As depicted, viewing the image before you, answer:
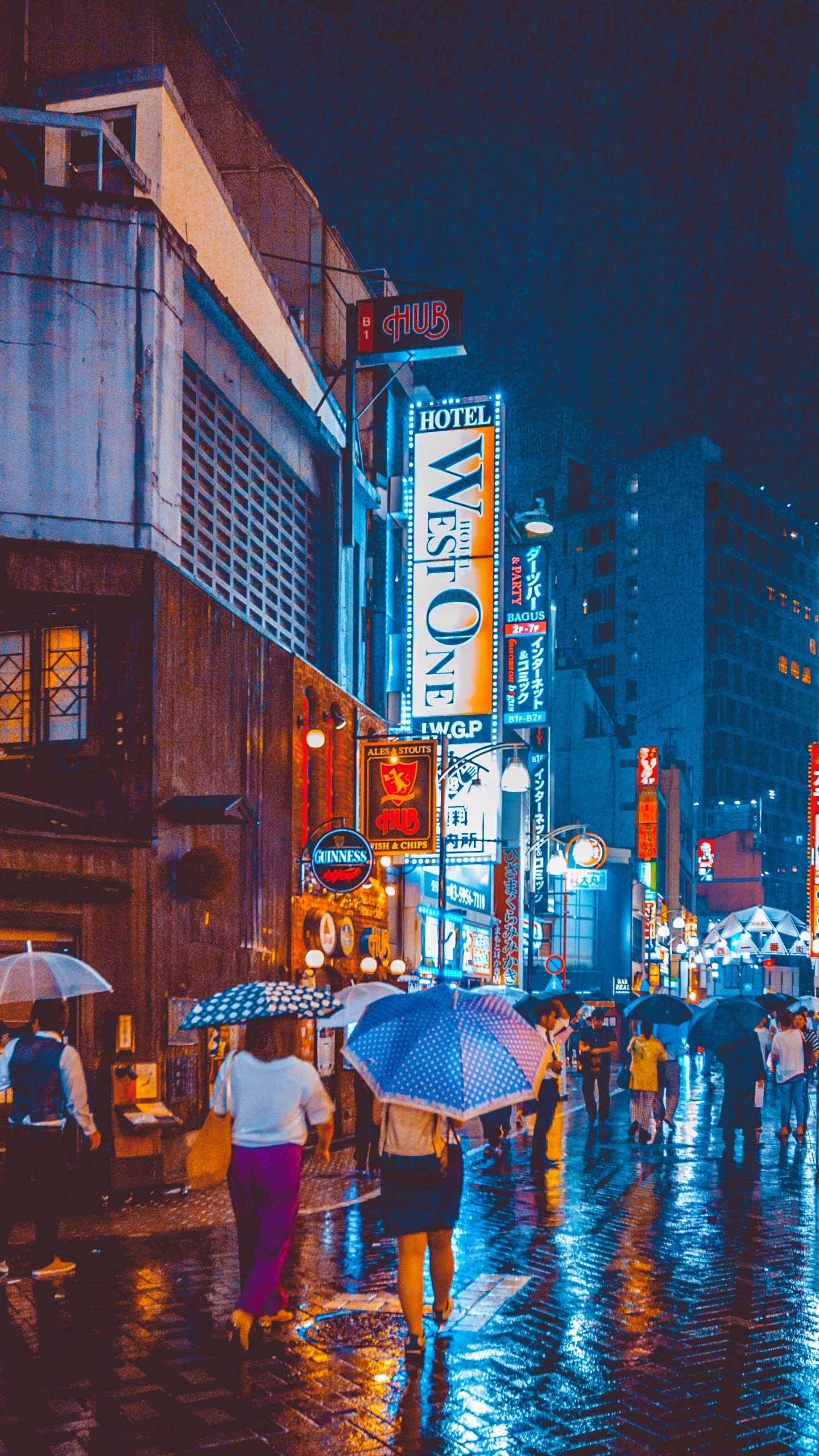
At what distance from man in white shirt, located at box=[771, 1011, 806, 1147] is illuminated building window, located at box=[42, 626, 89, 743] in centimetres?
969

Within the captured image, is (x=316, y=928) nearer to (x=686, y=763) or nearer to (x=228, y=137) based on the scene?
(x=228, y=137)

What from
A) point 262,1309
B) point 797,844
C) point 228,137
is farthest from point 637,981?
point 797,844

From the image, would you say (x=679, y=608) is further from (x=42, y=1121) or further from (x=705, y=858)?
(x=42, y=1121)

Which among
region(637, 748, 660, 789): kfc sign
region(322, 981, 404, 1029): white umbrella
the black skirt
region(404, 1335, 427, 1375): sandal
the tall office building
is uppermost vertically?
the tall office building

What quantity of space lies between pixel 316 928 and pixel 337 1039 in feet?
6.07

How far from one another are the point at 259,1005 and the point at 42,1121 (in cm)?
253

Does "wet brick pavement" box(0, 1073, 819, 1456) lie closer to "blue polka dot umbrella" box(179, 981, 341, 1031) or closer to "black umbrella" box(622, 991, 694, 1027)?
"blue polka dot umbrella" box(179, 981, 341, 1031)

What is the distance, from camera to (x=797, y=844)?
385ft

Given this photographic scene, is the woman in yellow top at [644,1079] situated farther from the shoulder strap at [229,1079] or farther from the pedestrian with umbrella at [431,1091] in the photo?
the shoulder strap at [229,1079]

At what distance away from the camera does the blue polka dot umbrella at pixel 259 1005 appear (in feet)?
24.1

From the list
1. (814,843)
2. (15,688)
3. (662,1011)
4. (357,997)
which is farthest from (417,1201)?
(814,843)

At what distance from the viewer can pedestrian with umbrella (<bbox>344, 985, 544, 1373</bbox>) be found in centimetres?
669

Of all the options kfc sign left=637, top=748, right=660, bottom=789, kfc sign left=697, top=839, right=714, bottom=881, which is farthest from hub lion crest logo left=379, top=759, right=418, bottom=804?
kfc sign left=697, top=839, right=714, bottom=881

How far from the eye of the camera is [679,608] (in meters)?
105
